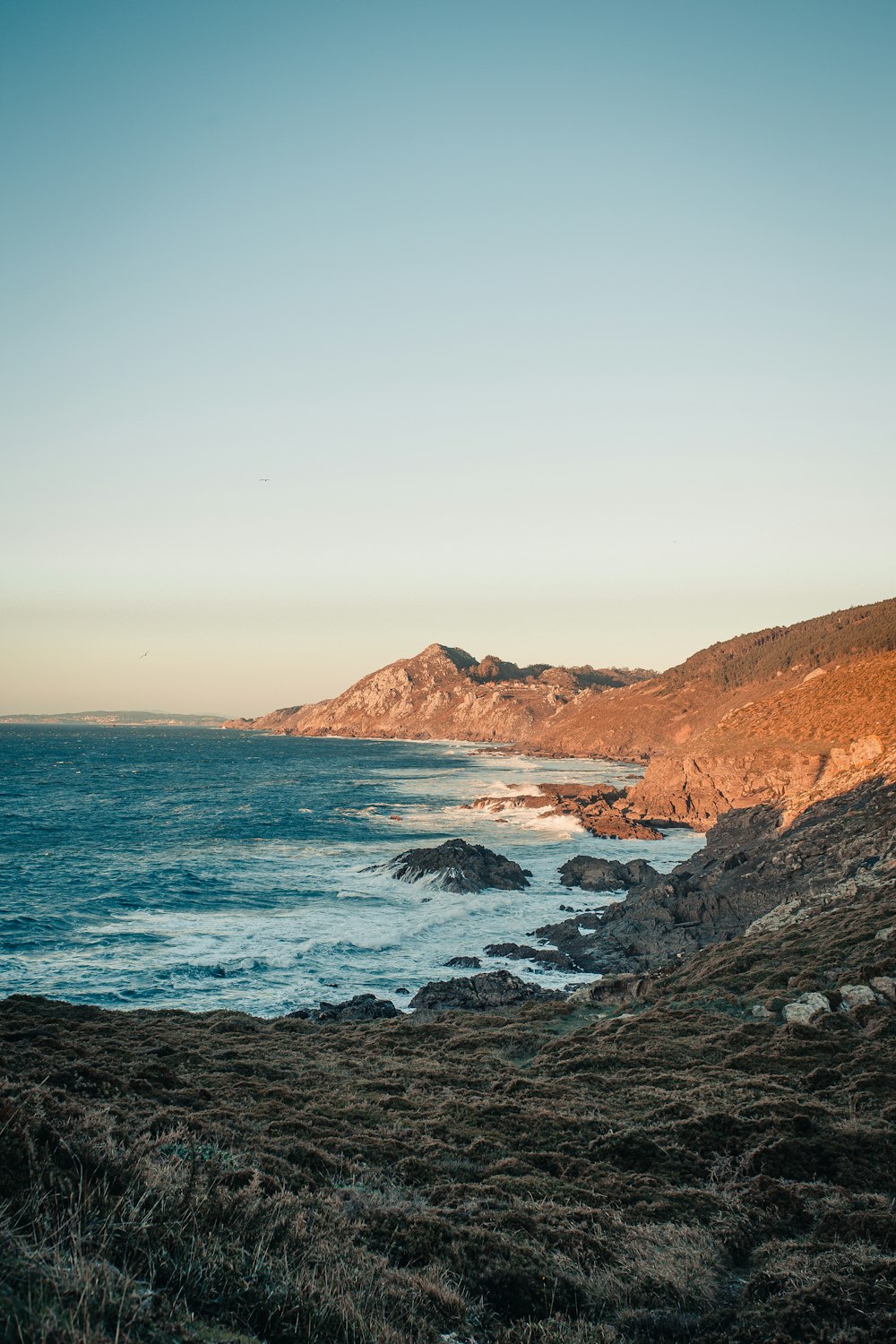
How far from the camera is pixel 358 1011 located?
2539cm

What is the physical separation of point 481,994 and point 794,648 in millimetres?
117125

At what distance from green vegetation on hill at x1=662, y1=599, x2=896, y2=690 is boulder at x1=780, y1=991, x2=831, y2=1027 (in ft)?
278

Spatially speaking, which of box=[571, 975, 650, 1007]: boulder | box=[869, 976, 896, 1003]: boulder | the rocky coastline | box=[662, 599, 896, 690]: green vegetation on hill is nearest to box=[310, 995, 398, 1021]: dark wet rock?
the rocky coastline

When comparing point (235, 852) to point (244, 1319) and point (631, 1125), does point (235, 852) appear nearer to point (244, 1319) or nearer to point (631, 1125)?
point (631, 1125)

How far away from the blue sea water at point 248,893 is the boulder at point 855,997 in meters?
14.9

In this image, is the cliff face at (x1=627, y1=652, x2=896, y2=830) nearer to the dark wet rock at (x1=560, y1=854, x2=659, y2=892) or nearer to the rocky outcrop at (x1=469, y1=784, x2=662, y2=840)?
the rocky outcrop at (x1=469, y1=784, x2=662, y2=840)

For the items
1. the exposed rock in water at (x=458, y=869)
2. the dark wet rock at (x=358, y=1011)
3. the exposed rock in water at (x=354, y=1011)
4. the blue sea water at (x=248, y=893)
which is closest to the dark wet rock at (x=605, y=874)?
the blue sea water at (x=248, y=893)

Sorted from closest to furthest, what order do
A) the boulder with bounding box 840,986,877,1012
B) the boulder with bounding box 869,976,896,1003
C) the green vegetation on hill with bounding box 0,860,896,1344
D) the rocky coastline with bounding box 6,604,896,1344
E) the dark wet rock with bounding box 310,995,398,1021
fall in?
the green vegetation on hill with bounding box 0,860,896,1344, the rocky coastline with bounding box 6,604,896,1344, the boulder with bounding box 869,976,896,1003, the boulder with bounding box 840,986,877,1012, the dark wet rock with bounding box 310,995,398,1021

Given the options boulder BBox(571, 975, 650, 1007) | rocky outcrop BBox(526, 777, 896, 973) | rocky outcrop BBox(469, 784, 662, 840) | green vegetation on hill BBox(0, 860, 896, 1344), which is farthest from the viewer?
rocky outcrop BBox(469, 784, 662, 840)

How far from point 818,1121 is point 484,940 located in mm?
26978

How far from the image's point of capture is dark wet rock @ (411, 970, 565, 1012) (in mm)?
26000

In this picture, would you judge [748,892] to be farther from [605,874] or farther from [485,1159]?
[485,1159]

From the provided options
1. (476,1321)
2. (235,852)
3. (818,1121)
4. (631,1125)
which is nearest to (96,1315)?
(476,1321)

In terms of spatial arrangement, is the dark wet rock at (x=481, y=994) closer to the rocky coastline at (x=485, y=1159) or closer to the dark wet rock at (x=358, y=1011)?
the rocky coastline at (x=485, y=1159)
